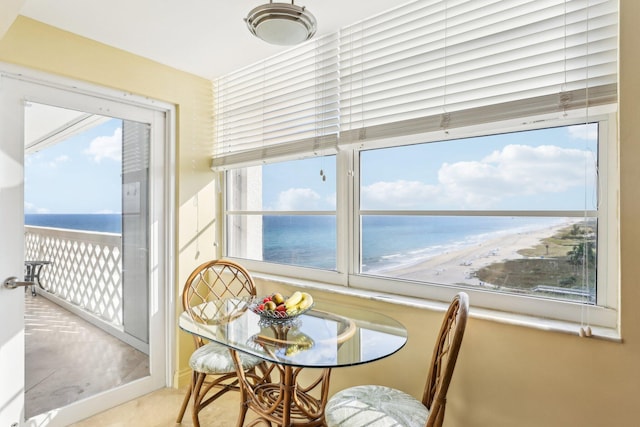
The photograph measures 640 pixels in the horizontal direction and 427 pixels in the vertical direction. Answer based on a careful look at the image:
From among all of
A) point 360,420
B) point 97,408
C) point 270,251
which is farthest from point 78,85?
point 360,420

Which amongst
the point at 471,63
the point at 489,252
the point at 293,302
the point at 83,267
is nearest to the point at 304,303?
the point at 293,302

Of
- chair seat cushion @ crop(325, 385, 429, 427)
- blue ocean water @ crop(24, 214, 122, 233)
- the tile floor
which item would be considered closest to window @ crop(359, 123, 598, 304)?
chair seat cushion @ crop(325, 385, 429, 427)

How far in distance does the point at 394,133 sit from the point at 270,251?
136cm

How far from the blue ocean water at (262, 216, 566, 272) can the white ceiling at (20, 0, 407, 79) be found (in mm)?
1183

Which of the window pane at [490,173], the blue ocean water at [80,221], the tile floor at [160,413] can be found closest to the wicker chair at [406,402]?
the window pane at [490,173]

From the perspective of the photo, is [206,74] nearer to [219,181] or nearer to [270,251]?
[219,181]

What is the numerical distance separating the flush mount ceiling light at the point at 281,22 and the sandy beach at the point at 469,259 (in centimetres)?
133

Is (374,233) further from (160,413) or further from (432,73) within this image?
(160,413)

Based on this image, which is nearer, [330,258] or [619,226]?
[619,226]

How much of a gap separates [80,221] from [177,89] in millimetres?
1167

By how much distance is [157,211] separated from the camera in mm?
2646

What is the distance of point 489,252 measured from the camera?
5.77 ft

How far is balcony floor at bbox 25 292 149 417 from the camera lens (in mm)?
2094

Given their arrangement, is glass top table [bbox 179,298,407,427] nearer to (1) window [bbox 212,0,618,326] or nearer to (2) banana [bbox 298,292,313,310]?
(2) banana [bbox 298,292,313,310]
